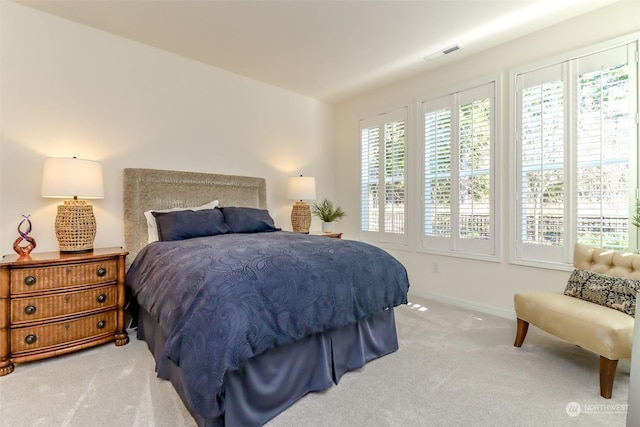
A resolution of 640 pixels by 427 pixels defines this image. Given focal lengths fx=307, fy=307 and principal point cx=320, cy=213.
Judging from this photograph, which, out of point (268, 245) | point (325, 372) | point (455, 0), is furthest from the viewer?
point (455, 0)

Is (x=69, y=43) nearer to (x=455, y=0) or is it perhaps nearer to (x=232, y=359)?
(x=232, y=359)

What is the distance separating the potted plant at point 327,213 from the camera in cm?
453

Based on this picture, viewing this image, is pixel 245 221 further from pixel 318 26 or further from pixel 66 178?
pixel 318 26

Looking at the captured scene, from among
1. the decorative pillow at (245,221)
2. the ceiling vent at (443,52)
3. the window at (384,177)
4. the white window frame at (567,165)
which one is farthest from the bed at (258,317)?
the ceiling vent at (443,52)

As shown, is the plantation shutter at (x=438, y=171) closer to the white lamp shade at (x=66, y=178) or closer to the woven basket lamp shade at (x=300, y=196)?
the woven basket lamp shade at (x=300, y=196)

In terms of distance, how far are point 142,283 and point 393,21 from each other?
3024mm

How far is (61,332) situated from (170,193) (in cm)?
153

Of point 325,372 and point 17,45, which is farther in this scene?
point 17,45

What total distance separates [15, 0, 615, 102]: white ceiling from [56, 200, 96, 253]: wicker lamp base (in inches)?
66.1

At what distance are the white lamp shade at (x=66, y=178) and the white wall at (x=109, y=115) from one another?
1.04ft

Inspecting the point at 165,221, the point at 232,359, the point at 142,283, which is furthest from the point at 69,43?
the point at 232,359

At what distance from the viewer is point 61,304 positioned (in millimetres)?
2256

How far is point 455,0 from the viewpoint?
246 centimetres

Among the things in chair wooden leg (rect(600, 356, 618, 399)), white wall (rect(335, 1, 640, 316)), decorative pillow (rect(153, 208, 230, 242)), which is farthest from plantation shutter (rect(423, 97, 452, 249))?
decorative pillow (rect(153, 208, 230, 242))
